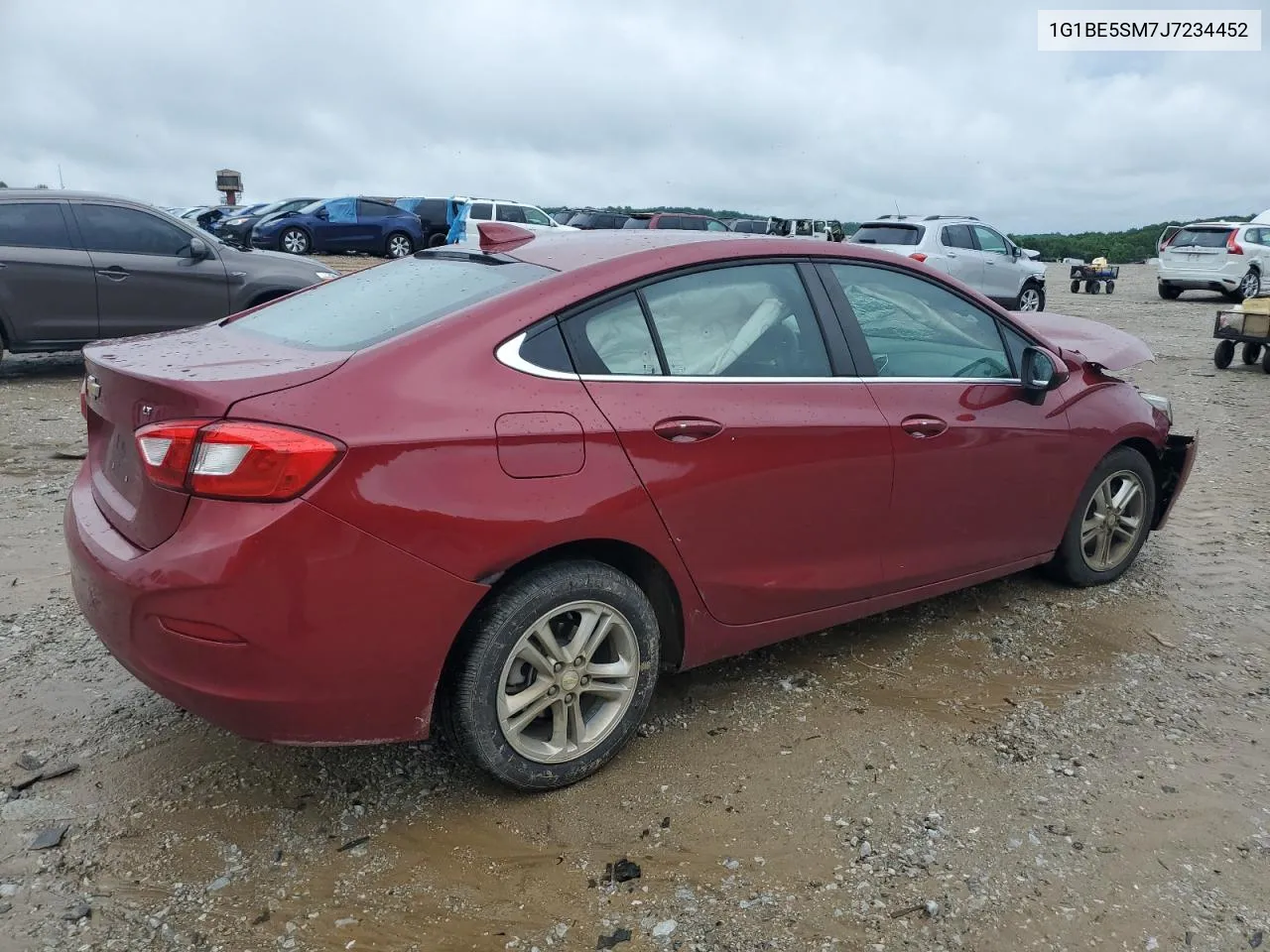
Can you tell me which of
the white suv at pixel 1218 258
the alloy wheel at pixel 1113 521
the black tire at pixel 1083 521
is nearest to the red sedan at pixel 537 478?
the black tire at pixel 1083 521

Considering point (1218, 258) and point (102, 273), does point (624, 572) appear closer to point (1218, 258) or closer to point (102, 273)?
point (102, 273)

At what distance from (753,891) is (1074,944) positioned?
0.76 m

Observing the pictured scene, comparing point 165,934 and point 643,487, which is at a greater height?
point 643,487

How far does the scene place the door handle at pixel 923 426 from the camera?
3426mm

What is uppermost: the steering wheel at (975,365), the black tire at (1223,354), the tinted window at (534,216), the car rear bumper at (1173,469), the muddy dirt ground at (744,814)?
the tinted window at (534,216)

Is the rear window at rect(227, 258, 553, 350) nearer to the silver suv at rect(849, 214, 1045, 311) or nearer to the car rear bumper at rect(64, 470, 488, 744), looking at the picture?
the car rear bumper at rect(64, 470, 488, 744)

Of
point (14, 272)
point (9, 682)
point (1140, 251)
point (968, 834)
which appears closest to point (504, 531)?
point (968, 834)

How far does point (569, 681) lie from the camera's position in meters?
2.80

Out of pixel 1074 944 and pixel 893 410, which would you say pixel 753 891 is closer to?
pixel 1074 944

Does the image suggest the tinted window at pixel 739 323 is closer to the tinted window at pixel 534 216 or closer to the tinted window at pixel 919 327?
the tinted window at pixel 919 327

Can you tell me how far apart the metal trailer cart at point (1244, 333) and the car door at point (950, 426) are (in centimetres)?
888

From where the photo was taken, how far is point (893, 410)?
3.40 m

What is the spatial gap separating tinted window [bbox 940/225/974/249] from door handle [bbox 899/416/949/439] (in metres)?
13.0

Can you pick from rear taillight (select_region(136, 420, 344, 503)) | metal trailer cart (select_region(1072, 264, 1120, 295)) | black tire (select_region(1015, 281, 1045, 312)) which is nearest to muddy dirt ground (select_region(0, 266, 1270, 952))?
rear taillight (select_region(136, 420, 344, 503))
